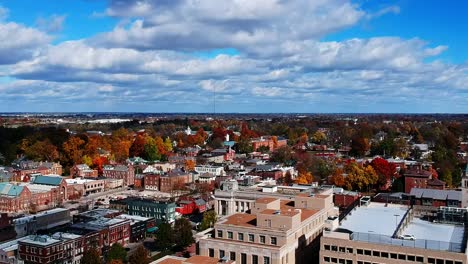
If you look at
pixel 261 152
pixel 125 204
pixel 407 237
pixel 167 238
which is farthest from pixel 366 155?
pixel 407 237

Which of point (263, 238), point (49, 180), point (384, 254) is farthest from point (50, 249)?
point (49, 180)

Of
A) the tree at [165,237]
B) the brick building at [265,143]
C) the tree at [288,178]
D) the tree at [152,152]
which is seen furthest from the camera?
the brick building at [265,143]

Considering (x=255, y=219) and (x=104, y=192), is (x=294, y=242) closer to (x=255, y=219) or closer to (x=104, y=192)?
(x=255, y=219)

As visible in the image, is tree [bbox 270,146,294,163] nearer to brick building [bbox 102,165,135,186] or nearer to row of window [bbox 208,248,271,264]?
brick building [bbox 102,165,135,186]

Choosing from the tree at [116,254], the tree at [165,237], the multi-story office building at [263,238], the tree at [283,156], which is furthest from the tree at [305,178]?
the tree at [116,254]

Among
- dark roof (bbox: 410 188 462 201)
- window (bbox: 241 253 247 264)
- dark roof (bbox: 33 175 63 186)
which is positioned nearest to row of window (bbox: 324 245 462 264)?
window (bbox: 241 253 247 264)

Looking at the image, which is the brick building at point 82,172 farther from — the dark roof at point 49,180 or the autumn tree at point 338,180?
the autumn tree at point 338,180

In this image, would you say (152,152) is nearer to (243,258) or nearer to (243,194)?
(243,194)
